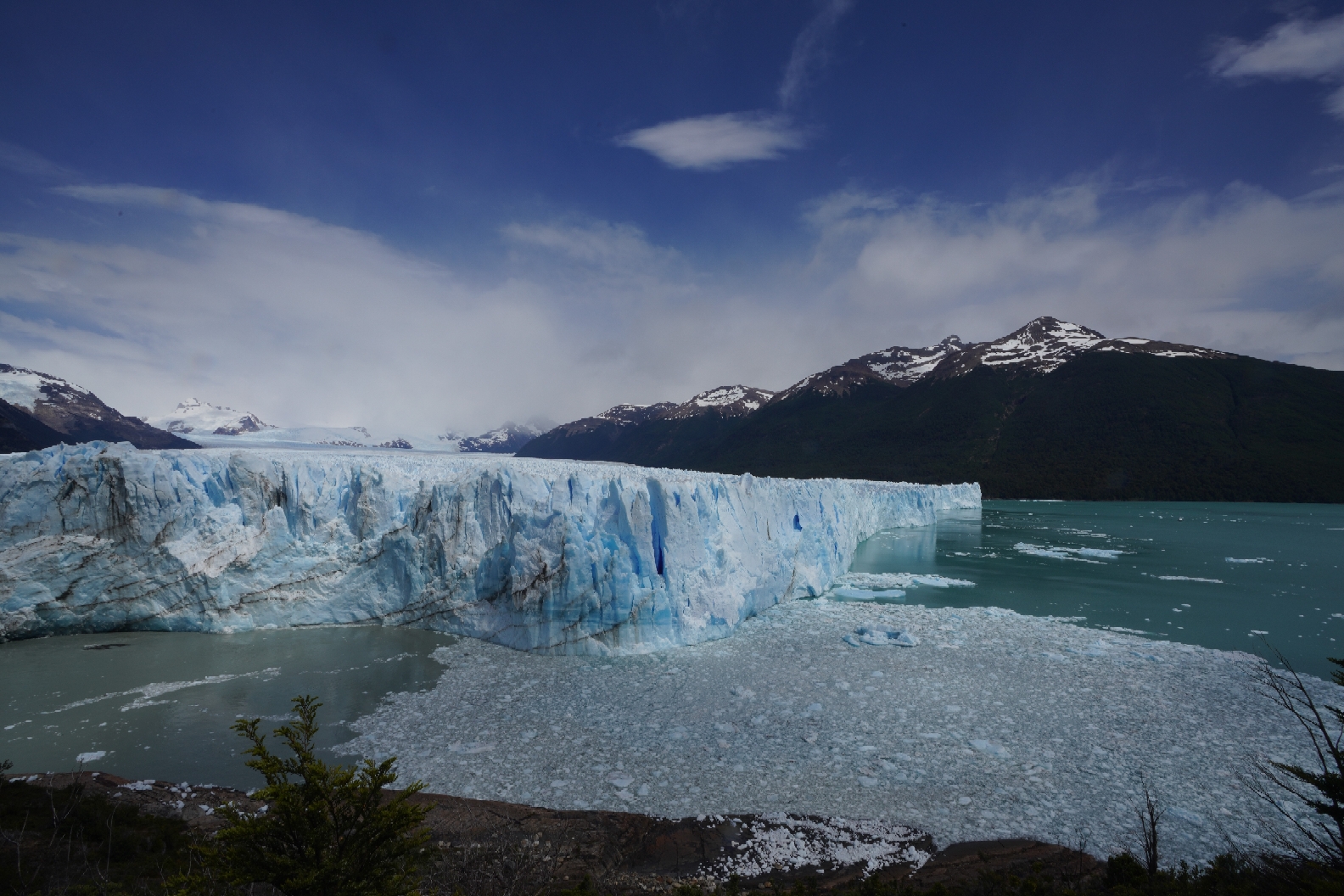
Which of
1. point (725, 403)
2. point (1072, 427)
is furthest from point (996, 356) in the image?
point (725, 403)

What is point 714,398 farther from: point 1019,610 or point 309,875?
point 309,875

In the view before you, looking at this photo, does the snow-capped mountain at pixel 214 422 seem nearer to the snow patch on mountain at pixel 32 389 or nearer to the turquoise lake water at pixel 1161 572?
the snow patch on mountain at pixel 32 389

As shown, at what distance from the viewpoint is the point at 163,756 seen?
6809 mm

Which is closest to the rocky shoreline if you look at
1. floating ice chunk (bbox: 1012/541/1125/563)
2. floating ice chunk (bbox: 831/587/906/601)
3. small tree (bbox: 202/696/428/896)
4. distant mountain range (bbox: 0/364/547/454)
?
small tree (bbox: 202/696/428/896)

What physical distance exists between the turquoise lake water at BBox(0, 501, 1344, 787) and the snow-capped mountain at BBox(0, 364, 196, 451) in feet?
107

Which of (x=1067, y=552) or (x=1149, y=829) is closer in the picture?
(x=1149, y=829)

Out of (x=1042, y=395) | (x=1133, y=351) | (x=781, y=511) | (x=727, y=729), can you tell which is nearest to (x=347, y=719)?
(x=727, y=729)

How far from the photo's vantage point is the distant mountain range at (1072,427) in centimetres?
5331

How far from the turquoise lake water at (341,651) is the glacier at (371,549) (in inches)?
27.2

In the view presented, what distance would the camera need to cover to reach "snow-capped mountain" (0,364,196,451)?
36928 mm

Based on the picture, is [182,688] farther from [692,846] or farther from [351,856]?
[351,856]

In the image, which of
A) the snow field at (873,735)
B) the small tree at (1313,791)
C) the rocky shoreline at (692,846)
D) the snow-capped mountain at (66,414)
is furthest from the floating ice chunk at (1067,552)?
the snow-capped mountain at (66,414)

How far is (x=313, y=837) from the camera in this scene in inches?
105

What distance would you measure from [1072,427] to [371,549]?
7442cm
